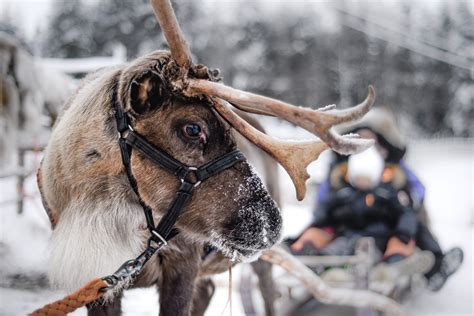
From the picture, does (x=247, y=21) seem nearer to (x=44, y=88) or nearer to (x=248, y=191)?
(x=44, y=88)

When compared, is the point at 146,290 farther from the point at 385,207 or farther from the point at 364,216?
the point at 385,207

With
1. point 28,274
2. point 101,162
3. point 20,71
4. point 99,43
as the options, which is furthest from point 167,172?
point 99,43

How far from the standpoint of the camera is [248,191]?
6.64 feet

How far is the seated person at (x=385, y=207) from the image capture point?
5047 millimetres

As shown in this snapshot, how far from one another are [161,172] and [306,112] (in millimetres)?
628

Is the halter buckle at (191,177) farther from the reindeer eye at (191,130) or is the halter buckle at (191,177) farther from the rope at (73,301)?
the rope at (73,301)

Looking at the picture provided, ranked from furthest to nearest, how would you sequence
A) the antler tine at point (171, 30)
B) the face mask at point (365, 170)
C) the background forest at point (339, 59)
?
the background forest at point (339, 59) < the face mask at point (365, 170) < the antler tine at point (171, 30)

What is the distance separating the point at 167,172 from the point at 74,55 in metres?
22.8

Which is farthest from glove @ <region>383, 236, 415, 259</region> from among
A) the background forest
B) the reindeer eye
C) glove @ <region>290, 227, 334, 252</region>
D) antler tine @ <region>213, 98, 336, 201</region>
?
the background forest

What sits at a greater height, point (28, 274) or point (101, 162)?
point (101, 162)

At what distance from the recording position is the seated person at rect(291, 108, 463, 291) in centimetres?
505

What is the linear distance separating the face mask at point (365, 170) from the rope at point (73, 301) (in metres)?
4.04

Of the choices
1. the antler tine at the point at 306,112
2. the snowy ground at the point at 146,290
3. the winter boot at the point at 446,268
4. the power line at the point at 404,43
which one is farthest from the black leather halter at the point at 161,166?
the power line at the point at 404,43

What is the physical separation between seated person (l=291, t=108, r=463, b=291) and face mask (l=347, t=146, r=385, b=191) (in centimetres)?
2
